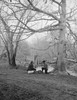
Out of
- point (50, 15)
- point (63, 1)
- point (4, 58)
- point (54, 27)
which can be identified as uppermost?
point (63, 1)

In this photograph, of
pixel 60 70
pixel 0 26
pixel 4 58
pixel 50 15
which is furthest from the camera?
pixel 4 58

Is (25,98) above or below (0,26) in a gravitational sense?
below

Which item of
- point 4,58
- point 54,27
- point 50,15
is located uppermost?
point 50,15

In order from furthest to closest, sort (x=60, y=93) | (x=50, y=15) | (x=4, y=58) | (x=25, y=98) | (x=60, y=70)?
(x=4, y=58), (x=60, y=70), (x=50, y=15), (x=60, y=93), (x=25, y=98)

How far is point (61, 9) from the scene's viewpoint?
1145 centimetres

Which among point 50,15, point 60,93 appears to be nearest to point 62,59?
point 50,15

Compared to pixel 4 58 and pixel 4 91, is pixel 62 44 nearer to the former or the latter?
pixel 4 91

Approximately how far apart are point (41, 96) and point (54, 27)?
7794 mm

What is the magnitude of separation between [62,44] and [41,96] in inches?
296

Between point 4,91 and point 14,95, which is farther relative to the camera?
point 4,91

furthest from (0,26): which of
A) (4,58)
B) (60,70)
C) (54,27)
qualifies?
(4,58)

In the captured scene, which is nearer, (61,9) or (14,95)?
(14,95)

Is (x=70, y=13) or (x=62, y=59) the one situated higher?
(x=70, y=13)

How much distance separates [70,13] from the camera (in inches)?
452
